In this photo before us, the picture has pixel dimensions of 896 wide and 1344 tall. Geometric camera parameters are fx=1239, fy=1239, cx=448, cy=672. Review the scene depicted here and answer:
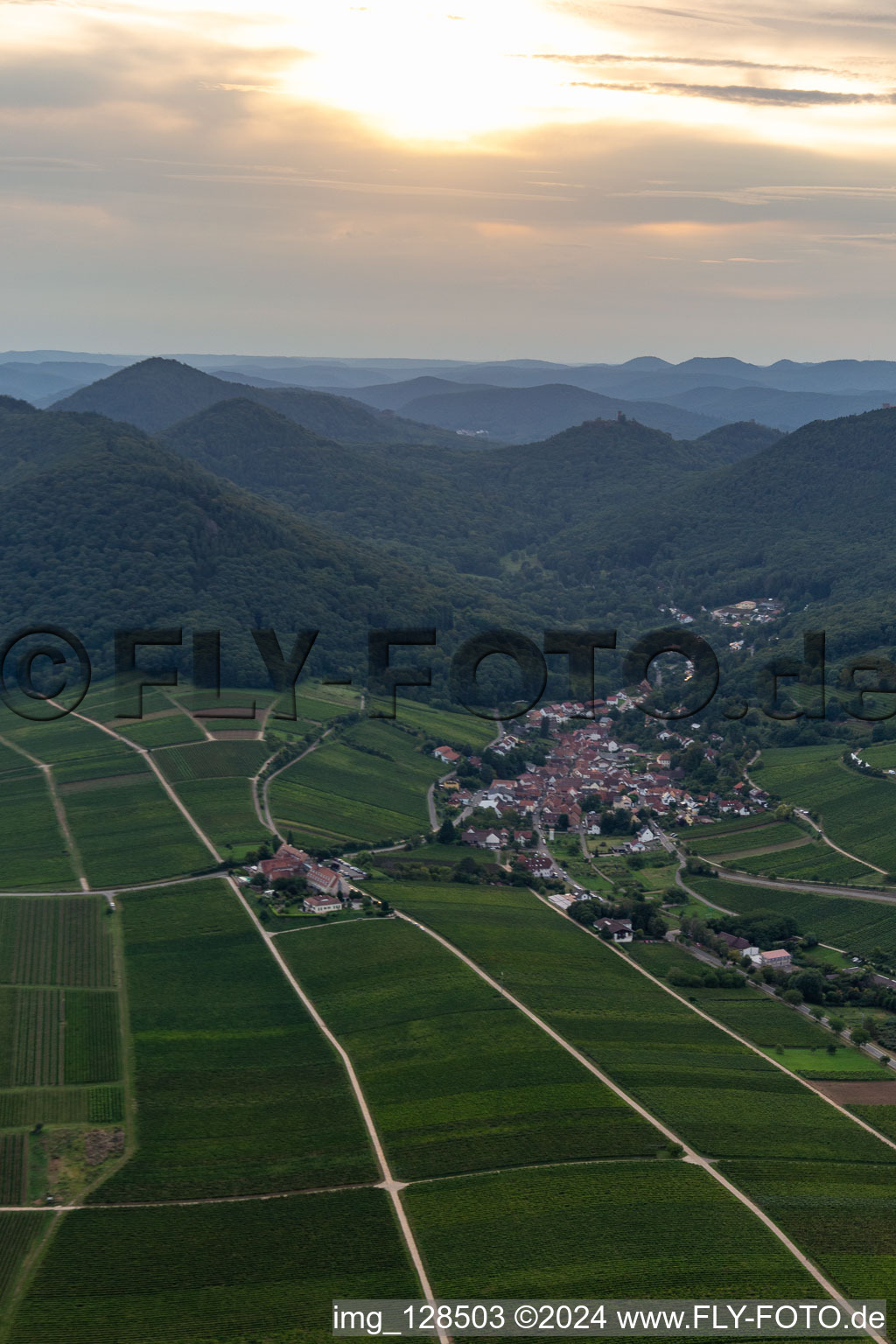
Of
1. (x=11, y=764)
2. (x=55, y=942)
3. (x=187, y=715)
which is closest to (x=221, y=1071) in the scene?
(x=55, y=942)

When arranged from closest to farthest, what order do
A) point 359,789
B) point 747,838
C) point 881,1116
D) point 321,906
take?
point 881,1116
point 321,906
point 747,838
point 359,789

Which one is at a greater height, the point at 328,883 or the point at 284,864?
the point at 284,864

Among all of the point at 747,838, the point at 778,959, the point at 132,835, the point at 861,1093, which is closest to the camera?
the point at 861,1093

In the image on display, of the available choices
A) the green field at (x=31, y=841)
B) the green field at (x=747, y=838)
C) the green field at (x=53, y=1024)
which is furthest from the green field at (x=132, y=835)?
the green field at (x=747, y=838)

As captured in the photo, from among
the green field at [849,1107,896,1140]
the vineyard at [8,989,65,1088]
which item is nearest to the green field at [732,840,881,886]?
the green field at [849,1107,896,1140]

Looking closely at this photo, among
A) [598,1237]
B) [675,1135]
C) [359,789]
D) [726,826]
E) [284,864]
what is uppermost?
[359,789]

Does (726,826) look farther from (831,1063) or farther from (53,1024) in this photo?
(53,1024)

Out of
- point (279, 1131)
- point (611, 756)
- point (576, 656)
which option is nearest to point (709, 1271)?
point (279, 1131)

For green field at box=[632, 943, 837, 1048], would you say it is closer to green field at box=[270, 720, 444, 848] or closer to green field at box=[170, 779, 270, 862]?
green field at box=[270, 720, 444, 848]
